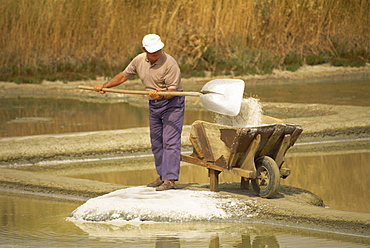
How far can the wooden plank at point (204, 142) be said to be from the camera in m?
5.83

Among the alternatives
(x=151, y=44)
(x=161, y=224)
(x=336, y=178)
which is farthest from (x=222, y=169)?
(x=336, y=178)

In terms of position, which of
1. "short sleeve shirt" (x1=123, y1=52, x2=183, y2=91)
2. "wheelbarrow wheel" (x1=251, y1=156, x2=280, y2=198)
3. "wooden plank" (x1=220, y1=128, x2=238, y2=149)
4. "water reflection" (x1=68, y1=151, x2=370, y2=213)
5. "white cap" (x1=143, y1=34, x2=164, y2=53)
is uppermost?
"white cap" (x1=143, y1=34, x2=164, y2=53)

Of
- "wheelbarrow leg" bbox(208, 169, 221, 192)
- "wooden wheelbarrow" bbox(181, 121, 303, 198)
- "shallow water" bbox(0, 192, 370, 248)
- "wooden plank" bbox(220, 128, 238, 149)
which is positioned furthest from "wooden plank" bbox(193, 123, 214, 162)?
"shallow water" bbox(0, 192, 370, 248)

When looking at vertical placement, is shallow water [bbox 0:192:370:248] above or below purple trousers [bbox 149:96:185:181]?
below

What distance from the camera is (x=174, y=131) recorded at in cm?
583

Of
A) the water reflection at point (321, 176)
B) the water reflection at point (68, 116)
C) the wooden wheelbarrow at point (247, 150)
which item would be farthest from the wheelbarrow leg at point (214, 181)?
the water reflection at point (68, 116)

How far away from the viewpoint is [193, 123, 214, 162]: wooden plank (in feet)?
19.1

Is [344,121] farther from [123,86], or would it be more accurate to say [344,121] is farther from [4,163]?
[123,86]

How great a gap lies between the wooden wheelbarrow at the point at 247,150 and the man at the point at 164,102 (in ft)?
0.63

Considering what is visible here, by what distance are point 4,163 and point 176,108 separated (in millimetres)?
3130

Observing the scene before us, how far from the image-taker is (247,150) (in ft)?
18.5

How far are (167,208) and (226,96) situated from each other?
3.33ft

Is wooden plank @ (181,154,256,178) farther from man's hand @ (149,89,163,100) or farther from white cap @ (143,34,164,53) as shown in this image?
white cap @ (143,34,164,53)

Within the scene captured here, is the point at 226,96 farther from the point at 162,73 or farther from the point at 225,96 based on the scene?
the point at 162,73
